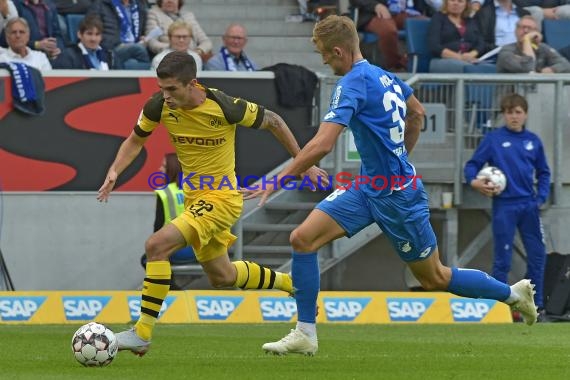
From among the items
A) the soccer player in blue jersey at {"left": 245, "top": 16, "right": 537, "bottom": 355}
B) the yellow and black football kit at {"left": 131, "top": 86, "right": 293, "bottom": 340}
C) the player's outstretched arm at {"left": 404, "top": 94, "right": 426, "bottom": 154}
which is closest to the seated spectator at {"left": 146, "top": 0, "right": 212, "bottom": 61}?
the yellow and black football kit at {"left": 131, "top": 86, "right": 293, "bottom": 340}

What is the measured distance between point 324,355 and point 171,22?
28.3 ft

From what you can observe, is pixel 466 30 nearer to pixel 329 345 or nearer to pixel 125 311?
pixel 125 311

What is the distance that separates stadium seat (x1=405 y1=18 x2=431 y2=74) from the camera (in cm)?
1883

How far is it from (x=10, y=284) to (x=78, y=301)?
1.54 m

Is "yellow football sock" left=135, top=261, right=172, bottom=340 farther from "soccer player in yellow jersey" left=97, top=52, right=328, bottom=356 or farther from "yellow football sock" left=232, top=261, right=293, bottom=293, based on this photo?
"yellow football sock" left=232, top=261, right=293, bottom=293

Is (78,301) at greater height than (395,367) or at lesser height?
lesser

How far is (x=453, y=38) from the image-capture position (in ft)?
61.4

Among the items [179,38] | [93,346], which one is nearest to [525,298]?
[93,346]

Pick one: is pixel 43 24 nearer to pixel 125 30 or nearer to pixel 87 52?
pixel 87 52

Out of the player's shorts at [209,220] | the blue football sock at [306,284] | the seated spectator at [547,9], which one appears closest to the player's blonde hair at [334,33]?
the blue football sock at [306,284]

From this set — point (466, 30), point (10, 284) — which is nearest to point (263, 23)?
point (466, 30)

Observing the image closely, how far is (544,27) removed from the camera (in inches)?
773

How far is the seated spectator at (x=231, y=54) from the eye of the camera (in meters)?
17.8

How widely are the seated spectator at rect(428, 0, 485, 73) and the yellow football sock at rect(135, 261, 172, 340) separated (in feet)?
28.3
